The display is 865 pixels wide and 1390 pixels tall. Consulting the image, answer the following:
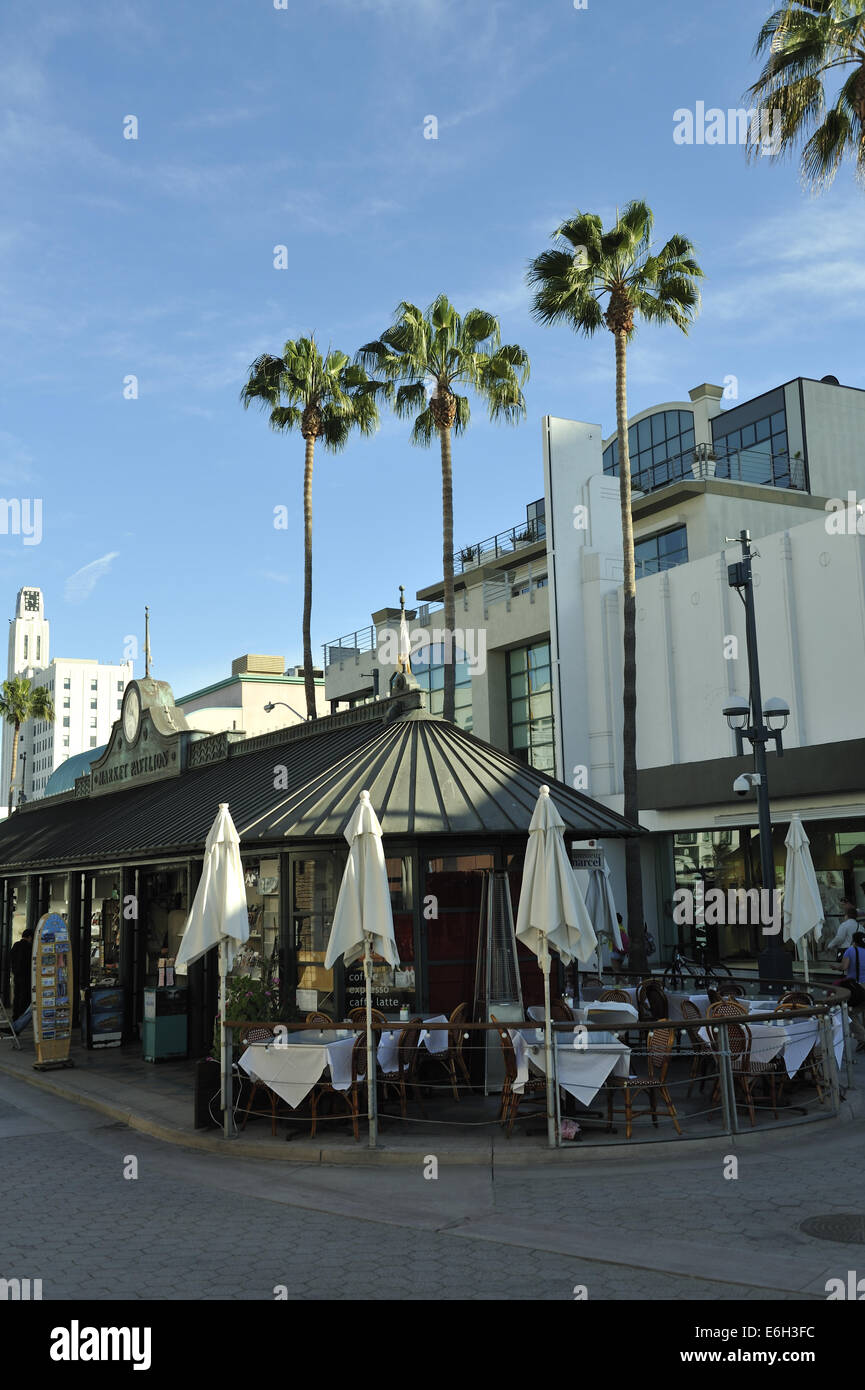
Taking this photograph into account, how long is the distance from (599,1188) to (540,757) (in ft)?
89.0

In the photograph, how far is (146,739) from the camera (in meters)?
22.6

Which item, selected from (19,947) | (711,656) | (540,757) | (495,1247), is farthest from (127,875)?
(540,757)

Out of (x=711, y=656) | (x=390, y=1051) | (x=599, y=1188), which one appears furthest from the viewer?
(x=711, y=656)

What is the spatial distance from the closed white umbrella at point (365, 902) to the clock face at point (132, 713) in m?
13.0

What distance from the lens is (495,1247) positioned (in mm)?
7090

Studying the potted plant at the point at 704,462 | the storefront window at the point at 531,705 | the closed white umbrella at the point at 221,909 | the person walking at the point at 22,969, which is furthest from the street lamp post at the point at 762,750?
the potted plant at the point at 704,462

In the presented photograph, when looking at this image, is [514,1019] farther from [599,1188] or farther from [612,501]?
Result: [612,501]

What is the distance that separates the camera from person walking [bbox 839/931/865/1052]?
47.8 feet

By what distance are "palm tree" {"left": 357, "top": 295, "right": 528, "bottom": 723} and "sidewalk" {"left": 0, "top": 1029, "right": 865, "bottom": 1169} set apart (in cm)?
1478

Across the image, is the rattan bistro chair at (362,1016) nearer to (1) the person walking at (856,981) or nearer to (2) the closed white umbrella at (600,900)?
Result: (1) the person walking at (856,981)

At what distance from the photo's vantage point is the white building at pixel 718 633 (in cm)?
2444

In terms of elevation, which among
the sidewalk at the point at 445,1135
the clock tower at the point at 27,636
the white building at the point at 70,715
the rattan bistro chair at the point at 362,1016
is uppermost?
the clock tower at the point at 27,636

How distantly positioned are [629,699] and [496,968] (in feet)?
38.2

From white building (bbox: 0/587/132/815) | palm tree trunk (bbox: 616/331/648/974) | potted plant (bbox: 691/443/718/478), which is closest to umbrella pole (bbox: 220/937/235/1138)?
palm tree trunk (bbox: 616/331/648/974)
